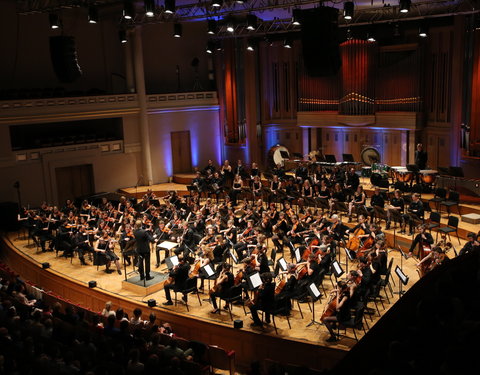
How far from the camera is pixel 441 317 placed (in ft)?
17.5

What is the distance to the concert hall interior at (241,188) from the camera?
7.39 m

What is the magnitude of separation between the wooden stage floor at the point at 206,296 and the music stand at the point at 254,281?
0.75 m

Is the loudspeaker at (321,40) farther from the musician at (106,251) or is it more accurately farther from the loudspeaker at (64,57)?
the loudspeaker at (64,57)

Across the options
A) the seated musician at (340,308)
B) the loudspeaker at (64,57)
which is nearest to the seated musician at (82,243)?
the loudspeaker at (64,57)

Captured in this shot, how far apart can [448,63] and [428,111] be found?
4.83 feet

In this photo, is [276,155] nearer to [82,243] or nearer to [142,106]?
[142,106]

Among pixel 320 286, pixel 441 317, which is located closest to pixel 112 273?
pixel 320 286

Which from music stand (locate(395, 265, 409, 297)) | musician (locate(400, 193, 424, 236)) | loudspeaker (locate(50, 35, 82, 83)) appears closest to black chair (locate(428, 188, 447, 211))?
musician (locate(400, 193, 424, 236))

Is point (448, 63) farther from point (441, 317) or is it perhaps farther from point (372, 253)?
point (441, 317)

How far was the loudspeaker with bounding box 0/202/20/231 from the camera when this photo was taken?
49.4ft

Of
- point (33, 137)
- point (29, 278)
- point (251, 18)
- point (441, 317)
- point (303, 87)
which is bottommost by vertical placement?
point (29, 278)

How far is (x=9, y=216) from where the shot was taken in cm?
1506

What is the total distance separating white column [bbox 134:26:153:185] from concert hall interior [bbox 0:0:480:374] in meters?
0.07

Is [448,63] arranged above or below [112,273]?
above
